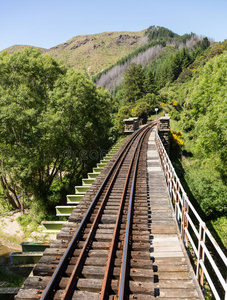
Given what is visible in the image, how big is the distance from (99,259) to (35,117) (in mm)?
11216

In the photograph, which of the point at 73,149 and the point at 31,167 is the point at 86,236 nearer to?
the point at 31,167

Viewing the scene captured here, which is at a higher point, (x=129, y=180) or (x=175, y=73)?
(x=175, y=73)

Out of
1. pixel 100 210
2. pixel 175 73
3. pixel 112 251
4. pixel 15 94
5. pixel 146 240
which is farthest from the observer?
pixel 175 73

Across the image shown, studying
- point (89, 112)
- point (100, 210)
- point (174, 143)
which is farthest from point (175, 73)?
point (100, 210)

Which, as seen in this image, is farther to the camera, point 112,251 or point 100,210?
point 100,210

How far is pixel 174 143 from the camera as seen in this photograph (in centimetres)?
2702

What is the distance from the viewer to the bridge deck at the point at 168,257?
387 cm

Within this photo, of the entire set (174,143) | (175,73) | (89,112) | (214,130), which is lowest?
(174,143)

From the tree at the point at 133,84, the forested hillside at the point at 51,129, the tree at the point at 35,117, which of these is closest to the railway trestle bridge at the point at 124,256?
the tree at the point at 35,117

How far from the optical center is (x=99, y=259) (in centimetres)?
464

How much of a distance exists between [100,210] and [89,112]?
598 inches

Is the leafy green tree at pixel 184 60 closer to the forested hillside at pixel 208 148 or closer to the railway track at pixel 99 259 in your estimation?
the forested hillside at pixel 208 148

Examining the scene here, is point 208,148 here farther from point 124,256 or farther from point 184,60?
point 184,60

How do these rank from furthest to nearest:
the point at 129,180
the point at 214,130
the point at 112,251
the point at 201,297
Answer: the point at 214,130 → the point at 129,180 → the point at 112,251 → the point at 201,297
